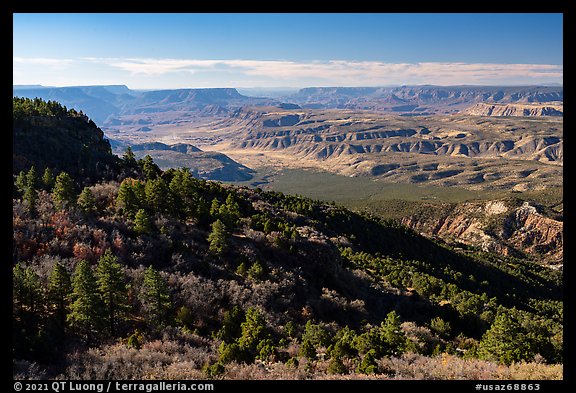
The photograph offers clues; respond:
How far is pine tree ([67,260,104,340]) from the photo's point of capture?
16859 millimetres

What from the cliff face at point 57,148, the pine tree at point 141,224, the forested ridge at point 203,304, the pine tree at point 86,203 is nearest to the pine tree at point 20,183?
the forested ridge at point 203,304

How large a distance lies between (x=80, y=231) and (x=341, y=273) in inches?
799

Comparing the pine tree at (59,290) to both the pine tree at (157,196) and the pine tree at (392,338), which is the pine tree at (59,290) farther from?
the pine tree at (392,338)

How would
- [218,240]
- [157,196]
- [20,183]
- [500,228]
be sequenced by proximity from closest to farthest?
[218,240]
[20,183]
[157,196]
[500,228]

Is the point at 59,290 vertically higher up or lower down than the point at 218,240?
higher up

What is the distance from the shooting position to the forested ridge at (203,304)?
530 inches

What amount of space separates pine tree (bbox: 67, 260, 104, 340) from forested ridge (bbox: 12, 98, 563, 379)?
5cm

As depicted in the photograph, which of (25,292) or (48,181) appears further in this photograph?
(48,181)

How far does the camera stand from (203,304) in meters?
21.2

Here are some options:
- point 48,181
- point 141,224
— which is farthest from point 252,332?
point 48,181

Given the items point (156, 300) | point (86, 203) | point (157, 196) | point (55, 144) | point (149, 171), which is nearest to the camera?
point (156, 300)

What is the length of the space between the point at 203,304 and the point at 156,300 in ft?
9.99

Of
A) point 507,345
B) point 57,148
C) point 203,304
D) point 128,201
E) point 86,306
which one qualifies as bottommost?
point 507,345

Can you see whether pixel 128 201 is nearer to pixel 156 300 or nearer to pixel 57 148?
pixel 156 300
